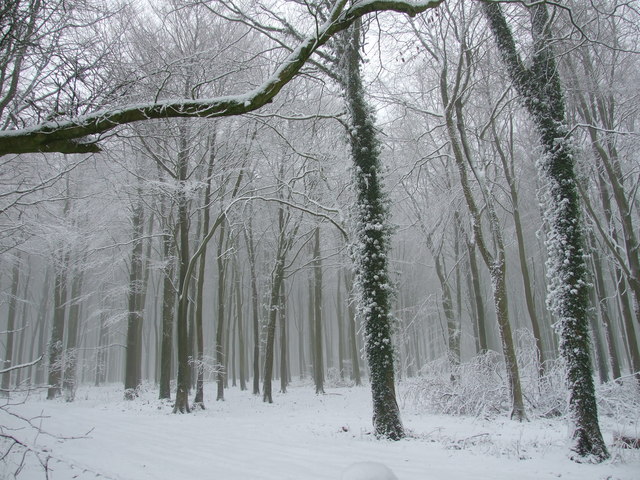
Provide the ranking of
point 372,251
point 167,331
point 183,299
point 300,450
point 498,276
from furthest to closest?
point 167,331 → point 183,299 → point 498,276 → point 372,251 → point 300,450

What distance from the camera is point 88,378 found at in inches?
1502

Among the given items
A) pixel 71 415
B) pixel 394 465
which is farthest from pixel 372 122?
pixel 71 415

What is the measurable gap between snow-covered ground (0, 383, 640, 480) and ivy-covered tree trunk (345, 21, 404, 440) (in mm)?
733

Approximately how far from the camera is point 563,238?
6.55 m

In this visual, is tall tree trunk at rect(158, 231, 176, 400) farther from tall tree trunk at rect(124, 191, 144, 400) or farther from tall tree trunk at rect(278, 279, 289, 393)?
tall tree trunk at rect(278, 279, 289, 393)

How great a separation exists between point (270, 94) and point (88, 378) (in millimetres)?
42267

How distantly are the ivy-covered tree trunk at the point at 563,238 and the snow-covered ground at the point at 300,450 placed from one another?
0.59 meters

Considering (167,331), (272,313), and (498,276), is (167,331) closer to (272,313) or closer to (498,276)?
(272,313)

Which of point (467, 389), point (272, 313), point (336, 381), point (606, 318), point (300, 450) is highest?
point (272, 313)

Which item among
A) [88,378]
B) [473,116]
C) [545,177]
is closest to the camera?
[545,177]

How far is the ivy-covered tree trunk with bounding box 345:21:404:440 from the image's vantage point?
25.2 ft

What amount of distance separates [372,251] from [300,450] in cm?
375

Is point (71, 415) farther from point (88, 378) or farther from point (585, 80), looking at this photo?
point (88, 378)

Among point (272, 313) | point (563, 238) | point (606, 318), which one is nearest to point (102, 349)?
point (272, 313)
